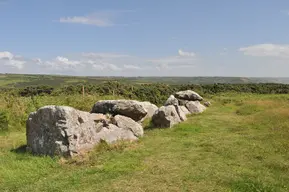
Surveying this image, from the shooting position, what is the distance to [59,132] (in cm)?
1440

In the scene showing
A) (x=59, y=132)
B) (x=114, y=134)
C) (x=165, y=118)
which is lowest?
(x=114, y=134)

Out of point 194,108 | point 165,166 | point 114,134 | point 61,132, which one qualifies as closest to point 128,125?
point 114,134

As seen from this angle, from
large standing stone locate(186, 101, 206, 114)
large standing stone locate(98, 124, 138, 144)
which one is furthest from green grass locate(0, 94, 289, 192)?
large standing stone locate(186, 101, 206, 114)

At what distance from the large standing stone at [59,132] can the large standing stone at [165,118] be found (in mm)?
7695

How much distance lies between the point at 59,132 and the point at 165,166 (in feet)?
17.1

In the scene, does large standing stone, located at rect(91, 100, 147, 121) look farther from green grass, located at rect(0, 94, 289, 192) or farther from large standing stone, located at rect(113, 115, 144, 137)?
green grass, located at rect(0, 94, 289, 192)

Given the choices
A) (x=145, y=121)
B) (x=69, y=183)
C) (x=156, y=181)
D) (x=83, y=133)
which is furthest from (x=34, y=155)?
(x=145, y=121)

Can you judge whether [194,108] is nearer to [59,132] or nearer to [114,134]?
[114,134]

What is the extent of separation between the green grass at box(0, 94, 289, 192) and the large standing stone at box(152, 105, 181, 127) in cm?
317

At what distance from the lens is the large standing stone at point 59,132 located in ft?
46.8

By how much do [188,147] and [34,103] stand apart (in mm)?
14707

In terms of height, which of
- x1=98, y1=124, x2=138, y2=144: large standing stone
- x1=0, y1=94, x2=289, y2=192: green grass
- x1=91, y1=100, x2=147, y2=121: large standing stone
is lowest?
x1=0, y1=94, x2=289, y2=192: green grass

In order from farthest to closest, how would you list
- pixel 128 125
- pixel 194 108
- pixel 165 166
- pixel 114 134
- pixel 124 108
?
pixel 194 108 < pixel 124 108 < pixel 128 125 < pixel 114 134 < pixel 165 166

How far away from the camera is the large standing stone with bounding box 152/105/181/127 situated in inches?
879
